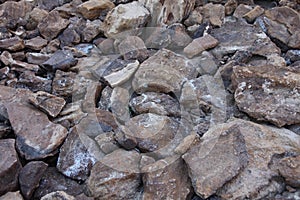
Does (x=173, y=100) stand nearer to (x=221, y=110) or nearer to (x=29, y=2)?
(x=221, y=110)

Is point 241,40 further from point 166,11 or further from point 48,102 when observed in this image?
point 48,102

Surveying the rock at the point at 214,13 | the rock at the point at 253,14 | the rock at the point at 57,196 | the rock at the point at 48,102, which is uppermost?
the rock at the point at 253,14

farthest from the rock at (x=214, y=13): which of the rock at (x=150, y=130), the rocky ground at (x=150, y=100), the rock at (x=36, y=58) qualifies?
the rock at (x=36, y=58)

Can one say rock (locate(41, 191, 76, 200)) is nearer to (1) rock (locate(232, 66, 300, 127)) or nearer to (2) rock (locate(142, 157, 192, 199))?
(2) rock (locate(142, 157, 192, 199))

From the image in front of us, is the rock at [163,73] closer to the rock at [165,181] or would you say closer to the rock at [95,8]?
the rock at [165,181]

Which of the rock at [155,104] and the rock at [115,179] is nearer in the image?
the rock at [115,179]

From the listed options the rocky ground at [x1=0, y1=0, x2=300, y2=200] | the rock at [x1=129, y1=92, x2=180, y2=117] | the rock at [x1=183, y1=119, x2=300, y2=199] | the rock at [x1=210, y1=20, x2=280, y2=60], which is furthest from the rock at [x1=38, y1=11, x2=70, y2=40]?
the rock at [x1=183, y1=119, x2=300, y2=199]

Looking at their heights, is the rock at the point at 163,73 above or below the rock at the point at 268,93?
below

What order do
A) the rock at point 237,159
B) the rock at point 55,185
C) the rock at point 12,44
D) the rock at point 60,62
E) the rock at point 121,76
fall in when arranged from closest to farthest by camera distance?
the rock at point 237,159
the rock at point 55,185
the rock at point 121,76
the rock at point 60,62
the rock at point 12,44

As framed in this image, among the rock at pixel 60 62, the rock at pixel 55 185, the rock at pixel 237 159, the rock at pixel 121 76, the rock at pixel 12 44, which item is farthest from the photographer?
the rock at pixel 12 44
